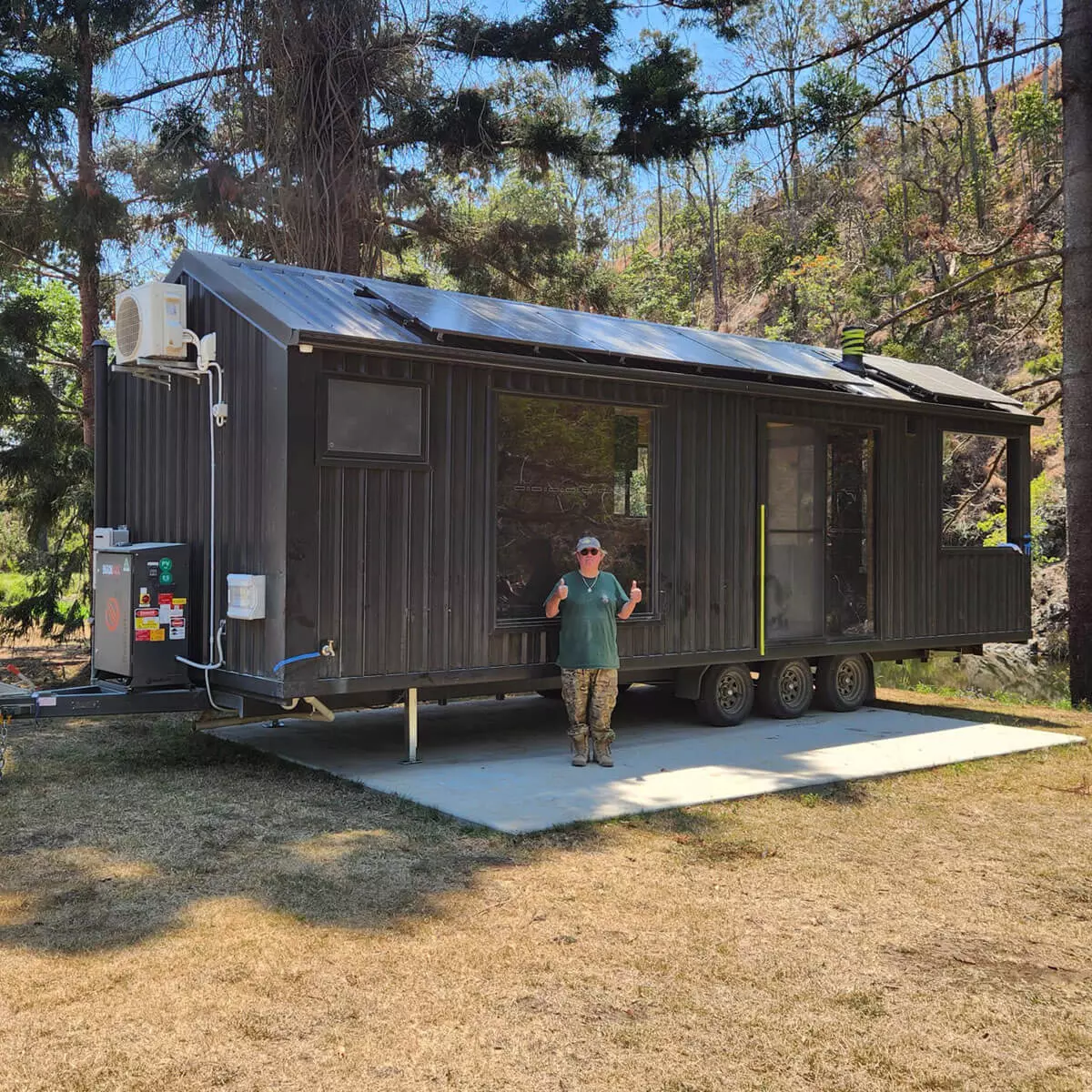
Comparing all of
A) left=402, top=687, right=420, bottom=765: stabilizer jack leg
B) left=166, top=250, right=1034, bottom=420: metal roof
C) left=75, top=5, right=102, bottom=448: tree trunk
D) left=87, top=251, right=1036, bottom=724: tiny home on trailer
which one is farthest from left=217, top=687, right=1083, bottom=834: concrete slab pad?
left=75, top=5, right=102, bottom=448: tree trunk

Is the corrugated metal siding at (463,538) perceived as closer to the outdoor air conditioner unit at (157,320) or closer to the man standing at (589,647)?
the man standing at (589,647)

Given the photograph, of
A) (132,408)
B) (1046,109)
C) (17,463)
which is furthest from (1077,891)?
(1046,109)

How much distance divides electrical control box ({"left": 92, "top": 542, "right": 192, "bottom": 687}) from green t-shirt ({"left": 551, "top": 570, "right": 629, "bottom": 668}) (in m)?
2.39

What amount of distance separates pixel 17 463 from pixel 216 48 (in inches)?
193

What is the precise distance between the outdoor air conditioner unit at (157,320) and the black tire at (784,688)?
16.9 ft

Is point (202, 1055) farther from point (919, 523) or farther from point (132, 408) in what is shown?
point (919, 523)

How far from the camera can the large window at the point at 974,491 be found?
41.5 feet

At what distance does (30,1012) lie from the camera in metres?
3.47

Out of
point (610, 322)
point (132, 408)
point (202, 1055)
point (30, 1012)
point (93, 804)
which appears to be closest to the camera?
point (202, 1055)

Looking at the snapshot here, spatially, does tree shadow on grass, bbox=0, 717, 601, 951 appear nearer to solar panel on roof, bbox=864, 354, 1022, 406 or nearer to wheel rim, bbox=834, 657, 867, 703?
wheel rim, bbox=834, 657, 867, 703

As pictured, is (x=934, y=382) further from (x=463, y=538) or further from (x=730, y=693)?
(x=463, y=538)

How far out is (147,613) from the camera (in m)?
7.01

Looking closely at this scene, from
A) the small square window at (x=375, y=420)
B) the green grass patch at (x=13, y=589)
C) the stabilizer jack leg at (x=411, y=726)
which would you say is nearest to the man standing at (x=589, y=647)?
the stabilizer jack leg at (x=411, y=726)

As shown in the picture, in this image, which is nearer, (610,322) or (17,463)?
(610,322)
